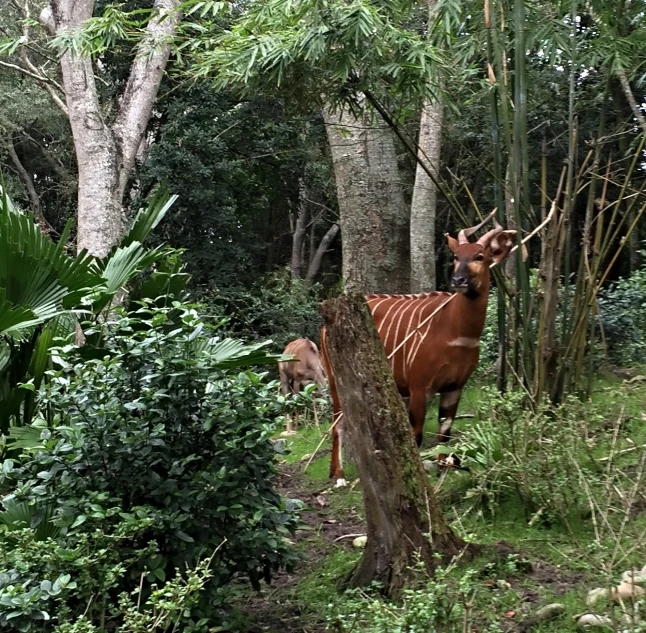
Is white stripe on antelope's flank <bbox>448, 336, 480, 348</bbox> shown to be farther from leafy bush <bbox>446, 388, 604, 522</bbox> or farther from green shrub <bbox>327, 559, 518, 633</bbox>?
green shrub <bbox>327, 559, 518, 633</bbox>

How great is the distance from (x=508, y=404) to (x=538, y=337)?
37.8 inches

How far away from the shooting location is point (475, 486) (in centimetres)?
455

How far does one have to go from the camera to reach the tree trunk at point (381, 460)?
351cm

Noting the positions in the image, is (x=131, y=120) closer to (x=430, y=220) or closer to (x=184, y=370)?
(x=430, y=220)

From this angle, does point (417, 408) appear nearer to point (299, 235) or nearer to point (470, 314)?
point (470, 314)

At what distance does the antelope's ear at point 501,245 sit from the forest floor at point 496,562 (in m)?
1.08

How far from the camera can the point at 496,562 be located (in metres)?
3.65

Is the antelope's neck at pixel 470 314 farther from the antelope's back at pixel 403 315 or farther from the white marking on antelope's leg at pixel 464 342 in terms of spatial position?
the antelope's back at pixel 403 315

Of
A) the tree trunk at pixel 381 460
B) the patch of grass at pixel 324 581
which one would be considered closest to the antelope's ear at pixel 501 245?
the tree trunk at pixel 381 460

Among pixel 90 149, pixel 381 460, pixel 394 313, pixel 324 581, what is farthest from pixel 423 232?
pixel 381 460

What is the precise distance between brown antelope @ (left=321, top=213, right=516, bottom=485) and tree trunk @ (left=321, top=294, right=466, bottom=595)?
1402 millimetres

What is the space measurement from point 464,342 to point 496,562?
1908 millimetres

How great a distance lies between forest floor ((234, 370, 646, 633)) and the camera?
3.14m

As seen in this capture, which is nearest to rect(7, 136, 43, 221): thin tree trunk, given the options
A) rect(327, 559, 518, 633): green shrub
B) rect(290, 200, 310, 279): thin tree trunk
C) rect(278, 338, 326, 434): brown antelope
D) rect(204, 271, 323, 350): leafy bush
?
rect(290, 200, 310, 279): thin tree trunk
